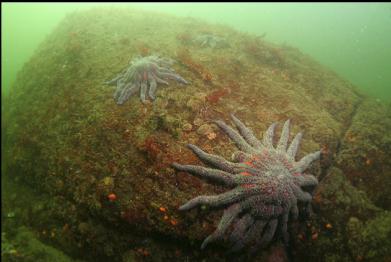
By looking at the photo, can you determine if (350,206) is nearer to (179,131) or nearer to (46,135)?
(179,131)

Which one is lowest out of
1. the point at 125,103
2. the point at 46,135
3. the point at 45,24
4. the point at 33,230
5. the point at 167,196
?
the point at 45,24

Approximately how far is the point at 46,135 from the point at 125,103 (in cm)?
204

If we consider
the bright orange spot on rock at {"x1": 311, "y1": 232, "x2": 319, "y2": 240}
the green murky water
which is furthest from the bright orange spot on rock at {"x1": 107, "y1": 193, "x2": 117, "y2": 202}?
the green murky water

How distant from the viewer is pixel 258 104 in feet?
23.8

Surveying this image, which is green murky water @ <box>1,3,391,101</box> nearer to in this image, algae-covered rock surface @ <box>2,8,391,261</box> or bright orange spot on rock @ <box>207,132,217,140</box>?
algae-covered rock surface @ <box>2,8,391,261</box>

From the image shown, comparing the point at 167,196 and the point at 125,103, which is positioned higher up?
the point at 125,103

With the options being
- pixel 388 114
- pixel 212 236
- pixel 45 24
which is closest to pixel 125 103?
pixel 212 236

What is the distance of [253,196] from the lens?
4.76m

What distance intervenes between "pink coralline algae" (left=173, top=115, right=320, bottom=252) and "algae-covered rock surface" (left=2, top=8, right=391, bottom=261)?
251mm

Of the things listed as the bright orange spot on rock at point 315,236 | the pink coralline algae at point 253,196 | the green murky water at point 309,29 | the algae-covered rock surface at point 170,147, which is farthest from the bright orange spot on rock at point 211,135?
the green murky water at point 309,29

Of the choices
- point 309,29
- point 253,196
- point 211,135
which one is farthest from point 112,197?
point 309,29

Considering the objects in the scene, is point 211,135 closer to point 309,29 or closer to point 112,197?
point 112,197

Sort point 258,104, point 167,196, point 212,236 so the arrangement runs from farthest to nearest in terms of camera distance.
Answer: point 258,104
point 167,196
point 212,236

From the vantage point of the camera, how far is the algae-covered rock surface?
5168mm
